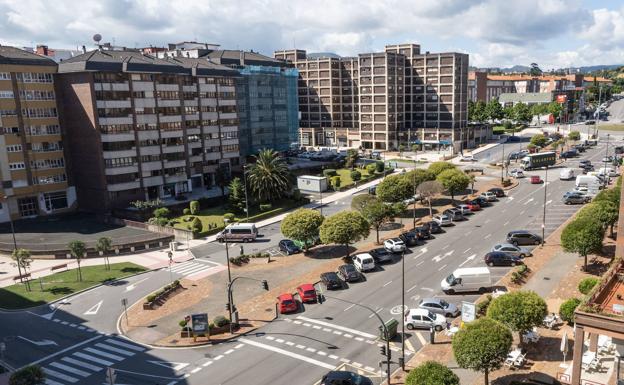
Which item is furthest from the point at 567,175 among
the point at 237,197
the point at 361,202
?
the point at 237,197

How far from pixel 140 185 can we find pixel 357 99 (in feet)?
301

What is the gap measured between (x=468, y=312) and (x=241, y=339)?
18.4 m

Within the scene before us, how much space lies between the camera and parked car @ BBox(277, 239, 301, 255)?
62.4m

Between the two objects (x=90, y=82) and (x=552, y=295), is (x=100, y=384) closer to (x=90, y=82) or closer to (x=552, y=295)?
(x=552, y=295)

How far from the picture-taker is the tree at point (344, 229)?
56747 mm

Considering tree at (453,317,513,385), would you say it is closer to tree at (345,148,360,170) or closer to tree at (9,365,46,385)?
tree at (9,365,46,385)

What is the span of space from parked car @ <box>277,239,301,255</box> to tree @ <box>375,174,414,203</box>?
18.6m

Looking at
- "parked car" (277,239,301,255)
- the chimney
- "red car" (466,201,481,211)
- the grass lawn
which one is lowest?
the grass lawn

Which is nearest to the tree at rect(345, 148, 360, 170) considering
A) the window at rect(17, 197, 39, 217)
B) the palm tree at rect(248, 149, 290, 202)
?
the palm tree at rect(248, 149, 290, 202)

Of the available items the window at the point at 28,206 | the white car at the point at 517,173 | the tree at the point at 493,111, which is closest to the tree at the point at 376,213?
the white car at the point at 517,173

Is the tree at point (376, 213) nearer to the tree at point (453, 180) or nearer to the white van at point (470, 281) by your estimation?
the white van at point (470, 281)

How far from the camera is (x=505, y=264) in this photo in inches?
2084

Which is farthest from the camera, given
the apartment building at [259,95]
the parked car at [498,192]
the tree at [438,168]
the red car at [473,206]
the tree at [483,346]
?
the apartment building at [259,95]

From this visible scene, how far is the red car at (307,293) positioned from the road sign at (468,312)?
1438 centimetres
